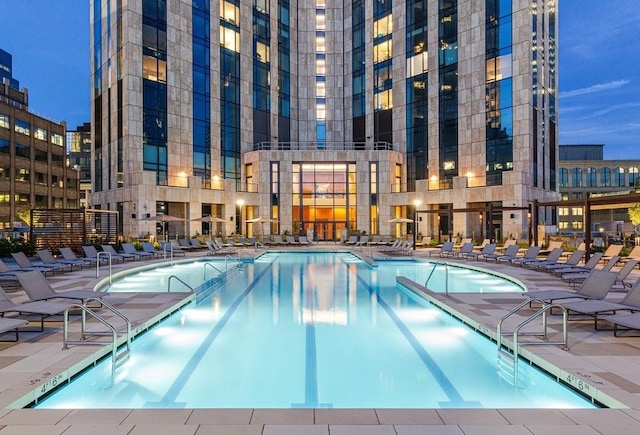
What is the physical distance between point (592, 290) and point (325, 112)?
40042mm

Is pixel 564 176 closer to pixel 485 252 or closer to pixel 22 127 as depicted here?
pixel 485 252

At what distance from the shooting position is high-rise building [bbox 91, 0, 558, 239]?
3491cm

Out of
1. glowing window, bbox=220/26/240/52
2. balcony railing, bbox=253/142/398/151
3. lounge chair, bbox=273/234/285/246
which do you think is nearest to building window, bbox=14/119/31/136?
glowing window, bbox=220/26/240/52

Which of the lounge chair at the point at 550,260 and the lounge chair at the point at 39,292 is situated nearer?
the lounge chair at the point at 39,292

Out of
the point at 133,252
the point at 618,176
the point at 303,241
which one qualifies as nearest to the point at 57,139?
the point at 303,241

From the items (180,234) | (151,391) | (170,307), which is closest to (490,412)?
(151,391)

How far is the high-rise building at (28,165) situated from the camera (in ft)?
172

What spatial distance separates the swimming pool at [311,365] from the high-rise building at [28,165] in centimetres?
4842

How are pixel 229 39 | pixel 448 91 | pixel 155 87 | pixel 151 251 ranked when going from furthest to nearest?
pixel 229 39 < pixel 448 91 < pixel 155 87 < pixel 151 251

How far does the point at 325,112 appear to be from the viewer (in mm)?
46500

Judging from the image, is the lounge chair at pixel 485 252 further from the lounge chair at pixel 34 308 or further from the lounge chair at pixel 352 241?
the lounge chair at pixel 34 308

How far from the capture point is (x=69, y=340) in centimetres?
691

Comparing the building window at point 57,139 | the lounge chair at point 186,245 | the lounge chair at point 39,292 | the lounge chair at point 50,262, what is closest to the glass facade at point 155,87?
the lounge chair at point 186,245

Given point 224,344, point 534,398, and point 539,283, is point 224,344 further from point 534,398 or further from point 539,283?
point 539,283
